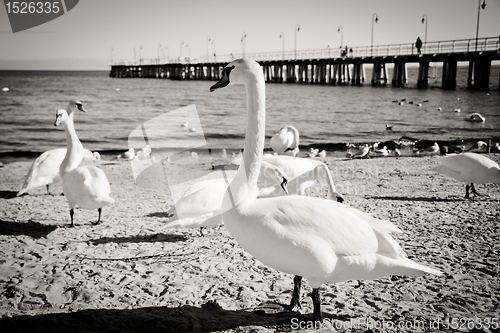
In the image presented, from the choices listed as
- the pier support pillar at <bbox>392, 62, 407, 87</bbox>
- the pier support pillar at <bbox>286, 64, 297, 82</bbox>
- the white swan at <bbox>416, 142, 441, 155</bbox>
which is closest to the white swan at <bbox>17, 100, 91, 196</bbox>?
the white swan at <bbox>416, 142, 441, 155</bbox>

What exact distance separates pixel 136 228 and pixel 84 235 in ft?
2.20

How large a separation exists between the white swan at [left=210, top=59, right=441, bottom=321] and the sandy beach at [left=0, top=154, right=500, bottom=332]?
549 millimetres

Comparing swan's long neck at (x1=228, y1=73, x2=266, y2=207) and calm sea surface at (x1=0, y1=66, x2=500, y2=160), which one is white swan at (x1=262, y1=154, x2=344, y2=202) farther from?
calm sea surface at (x1=0, y1=66, x2=500, y2=160)

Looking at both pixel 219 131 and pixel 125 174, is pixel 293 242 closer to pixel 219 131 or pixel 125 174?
pixel 125 174

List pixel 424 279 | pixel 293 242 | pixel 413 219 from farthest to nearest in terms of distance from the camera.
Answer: pixel 413 219, pixel 424 279, pixel 293 242

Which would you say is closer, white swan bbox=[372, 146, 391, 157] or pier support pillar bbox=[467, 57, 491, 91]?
white swan bbox=[372, 146, 391, 157]

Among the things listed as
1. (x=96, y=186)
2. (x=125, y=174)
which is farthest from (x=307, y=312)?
(x=125, y=174)

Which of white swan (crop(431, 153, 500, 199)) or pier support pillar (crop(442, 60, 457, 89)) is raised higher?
pier support pillar (crop(442, 60, 457, 89))

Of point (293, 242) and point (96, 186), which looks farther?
point (96, 186)

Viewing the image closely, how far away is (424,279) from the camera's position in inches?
151

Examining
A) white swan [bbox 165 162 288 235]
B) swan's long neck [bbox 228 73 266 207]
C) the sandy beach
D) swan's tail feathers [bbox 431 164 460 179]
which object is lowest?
the sandy beach

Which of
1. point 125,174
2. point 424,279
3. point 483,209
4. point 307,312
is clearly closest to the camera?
point 307,312

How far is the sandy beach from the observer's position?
10.1 ft

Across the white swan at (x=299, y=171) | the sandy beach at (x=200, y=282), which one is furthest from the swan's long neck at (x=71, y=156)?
the white swan at (x=299, y=171)
